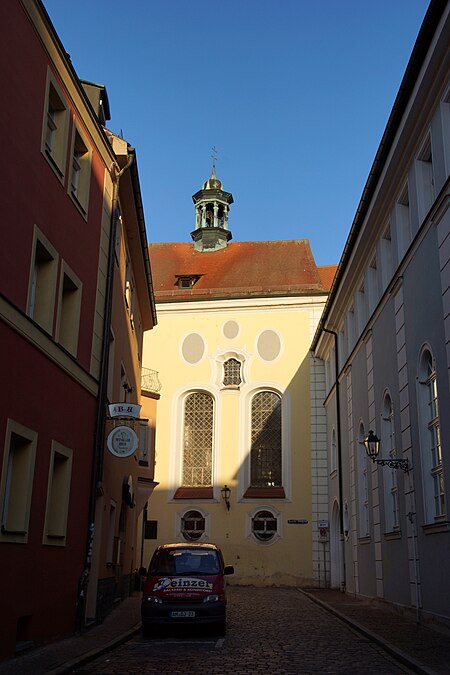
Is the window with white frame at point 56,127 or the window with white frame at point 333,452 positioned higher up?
the window with white frame at point 56,127

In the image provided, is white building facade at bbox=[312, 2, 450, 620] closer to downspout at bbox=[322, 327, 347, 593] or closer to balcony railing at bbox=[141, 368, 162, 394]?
downspout at bbox=[322, 327, 347, 593]

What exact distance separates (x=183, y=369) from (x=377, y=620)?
21.3 metres

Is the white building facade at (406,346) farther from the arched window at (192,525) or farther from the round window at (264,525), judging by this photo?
the arched window at (192,525)

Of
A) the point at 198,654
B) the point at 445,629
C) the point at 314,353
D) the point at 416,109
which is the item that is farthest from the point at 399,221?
the point at 314,353

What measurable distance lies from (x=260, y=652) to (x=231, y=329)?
2526 cm

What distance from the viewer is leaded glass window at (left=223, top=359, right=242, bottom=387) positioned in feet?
116

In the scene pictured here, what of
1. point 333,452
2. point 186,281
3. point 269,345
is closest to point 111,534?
point 333,452

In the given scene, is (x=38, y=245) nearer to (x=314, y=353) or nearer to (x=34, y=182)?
(x=34, y=182)

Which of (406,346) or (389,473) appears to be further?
(389,473)

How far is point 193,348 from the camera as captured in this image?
1422 inches

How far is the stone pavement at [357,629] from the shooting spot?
962cm

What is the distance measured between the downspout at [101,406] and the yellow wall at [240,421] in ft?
61.0

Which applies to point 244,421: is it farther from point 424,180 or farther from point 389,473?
point 424,180

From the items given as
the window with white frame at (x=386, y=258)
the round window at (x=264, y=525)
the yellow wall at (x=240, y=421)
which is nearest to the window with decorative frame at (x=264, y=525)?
the round window at (x=264, y=525)
